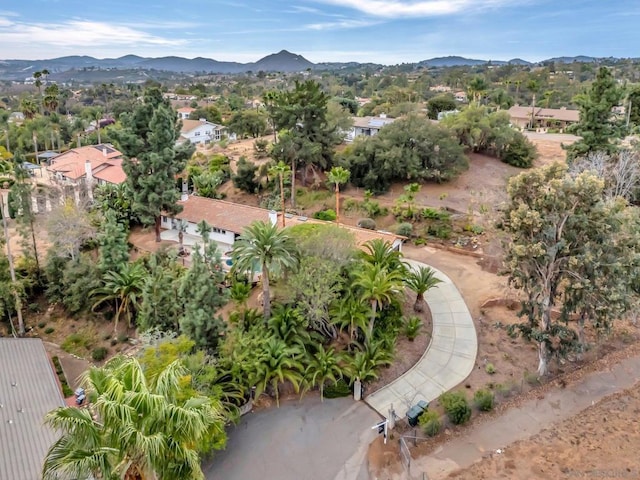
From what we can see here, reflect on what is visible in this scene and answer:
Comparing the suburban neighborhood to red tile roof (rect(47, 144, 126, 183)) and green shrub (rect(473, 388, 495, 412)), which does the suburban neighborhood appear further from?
red tile roof (rect(47, 144, 126, 183))

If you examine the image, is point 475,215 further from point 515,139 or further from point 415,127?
point 515,139

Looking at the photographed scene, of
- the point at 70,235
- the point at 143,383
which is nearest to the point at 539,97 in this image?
the point at 70,235

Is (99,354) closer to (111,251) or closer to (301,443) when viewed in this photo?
(111,251)

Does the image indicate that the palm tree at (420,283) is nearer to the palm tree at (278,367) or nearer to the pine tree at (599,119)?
the palm tree at (278,367)

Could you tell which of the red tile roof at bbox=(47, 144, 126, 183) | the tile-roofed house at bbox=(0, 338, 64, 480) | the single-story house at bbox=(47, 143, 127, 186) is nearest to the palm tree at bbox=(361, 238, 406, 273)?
the tile-roofed house at bbox=(0, 338, 64, 480)

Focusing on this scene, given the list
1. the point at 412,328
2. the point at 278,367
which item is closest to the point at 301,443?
the point at 278,367
